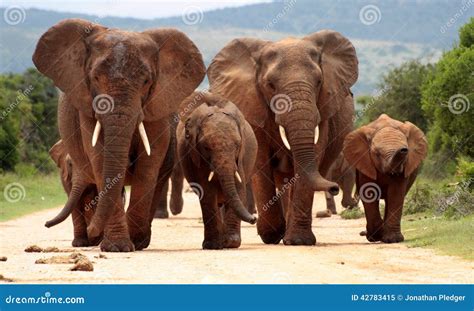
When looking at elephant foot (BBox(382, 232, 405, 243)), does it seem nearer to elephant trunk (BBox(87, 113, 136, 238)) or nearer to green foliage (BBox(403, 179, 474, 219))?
green foliage (BBox(403, 179, 474, 219))

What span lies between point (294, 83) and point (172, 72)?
1558 mm

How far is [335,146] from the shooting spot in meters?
17.9

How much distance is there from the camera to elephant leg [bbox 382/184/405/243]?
17.0m

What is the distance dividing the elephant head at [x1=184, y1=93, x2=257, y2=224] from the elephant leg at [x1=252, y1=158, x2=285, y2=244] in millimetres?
1447

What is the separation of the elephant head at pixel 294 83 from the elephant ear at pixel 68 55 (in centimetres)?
257

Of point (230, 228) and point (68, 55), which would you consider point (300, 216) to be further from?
point (68, 55)

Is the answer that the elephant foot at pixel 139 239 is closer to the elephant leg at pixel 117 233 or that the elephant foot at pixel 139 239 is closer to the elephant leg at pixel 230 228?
the elephant leg at pixel 117 233

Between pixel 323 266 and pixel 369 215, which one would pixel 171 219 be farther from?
pixel 323 266

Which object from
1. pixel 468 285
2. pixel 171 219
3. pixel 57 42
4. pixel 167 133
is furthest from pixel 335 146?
pixel 171 219

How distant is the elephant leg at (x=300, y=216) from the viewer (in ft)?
53.4

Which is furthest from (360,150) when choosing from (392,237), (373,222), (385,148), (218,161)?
(218,161)

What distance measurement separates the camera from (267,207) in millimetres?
17234

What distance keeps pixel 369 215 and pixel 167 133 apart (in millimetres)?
3642

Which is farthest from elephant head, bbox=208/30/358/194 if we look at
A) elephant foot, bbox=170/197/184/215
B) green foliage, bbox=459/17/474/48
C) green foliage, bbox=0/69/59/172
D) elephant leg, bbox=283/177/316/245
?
green foliage, bbox=0/69/59/172
